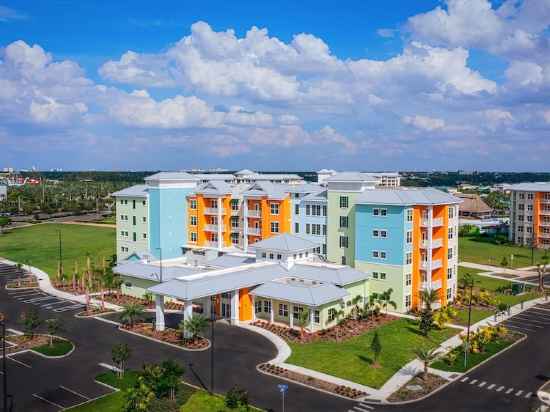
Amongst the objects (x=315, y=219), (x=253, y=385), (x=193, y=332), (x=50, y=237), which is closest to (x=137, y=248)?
(x=315, y=219)

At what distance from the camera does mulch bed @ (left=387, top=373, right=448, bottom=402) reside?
3972 centimetres

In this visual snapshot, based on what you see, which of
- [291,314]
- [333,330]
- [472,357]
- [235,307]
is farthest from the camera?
[235,307]

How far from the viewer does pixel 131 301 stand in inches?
2724

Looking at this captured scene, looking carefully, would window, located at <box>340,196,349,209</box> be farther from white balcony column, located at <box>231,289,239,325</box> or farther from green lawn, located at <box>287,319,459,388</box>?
white balcony column, located at <box>231,289,239,325</box>

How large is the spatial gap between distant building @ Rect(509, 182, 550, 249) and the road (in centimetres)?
6529

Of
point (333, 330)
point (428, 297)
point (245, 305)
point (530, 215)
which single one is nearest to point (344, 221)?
point (428, 297)

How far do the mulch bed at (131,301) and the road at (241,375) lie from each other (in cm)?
891

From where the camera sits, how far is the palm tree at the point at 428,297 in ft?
194

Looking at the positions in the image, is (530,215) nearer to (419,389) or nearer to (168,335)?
(419,389)

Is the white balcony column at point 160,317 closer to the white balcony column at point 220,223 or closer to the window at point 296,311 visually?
the window at point 296,311

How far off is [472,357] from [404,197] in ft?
71.2

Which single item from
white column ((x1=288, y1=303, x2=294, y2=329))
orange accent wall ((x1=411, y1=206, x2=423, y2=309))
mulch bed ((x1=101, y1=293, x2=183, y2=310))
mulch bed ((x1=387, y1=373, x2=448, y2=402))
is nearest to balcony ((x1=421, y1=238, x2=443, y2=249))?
orange accent wall ((x1=411, y1=206, x2=423, y2=309))

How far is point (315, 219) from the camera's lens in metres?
74.2

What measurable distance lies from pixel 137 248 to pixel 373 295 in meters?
41.2
